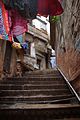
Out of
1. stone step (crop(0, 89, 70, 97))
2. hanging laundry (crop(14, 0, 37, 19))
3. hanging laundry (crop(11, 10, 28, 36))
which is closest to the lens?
hanging laundry (crop(14, 0, 37, 19))

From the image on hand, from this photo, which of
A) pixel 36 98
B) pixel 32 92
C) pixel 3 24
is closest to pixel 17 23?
pixel 3 24

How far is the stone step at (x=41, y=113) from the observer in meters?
3.91

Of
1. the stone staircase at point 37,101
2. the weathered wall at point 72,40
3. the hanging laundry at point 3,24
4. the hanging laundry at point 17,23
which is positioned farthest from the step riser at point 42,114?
the hanging laundry at point 17,23

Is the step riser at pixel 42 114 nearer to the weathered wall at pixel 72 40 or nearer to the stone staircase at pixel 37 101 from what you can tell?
the stone staircase at pixel 37 101

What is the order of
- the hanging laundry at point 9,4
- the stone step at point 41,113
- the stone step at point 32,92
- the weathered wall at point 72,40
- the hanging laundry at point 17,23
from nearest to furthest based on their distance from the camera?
the stone step at point 41,113, the hanging laundry at point 9,4, the weathered wall at point 72,40, the stone step at point 32,92, the hanging laundry at point 17,23

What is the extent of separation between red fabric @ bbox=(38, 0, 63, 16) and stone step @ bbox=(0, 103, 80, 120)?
2093mm

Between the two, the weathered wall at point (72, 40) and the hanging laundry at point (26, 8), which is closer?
the hanging laundry at point (26, 8)

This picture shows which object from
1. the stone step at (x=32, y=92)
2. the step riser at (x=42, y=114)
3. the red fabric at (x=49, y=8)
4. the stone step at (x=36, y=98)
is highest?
the red fabric at (x=49, y=8)

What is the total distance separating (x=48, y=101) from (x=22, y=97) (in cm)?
65

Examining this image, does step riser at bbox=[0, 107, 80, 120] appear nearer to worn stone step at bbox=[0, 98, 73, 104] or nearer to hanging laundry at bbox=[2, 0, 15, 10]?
worn stone step at bbox=[0, 98, 73, 104]

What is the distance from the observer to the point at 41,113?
3.91m

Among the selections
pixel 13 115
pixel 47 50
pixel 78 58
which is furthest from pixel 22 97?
pixel 47 50

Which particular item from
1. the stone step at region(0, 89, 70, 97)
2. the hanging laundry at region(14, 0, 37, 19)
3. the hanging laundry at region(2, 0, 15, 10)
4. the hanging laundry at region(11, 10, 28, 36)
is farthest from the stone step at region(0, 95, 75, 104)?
the hanging laundry at region(2, 0, 15, 10)

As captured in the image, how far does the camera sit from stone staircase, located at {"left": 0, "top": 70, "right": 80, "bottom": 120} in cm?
392
